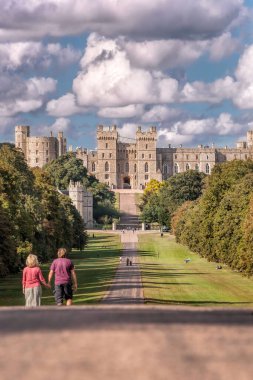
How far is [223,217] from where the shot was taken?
58.6 metres

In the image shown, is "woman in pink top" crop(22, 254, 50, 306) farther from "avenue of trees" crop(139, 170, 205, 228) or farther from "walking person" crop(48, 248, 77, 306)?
"avenue of trees" crop(139, 170, 205, 228)

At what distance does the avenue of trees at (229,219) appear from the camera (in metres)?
47.9

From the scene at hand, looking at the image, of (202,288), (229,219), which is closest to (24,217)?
(202,288)

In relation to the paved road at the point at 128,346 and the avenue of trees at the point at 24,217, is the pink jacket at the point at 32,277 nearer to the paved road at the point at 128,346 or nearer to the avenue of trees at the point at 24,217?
the paved road at the point at 128,346

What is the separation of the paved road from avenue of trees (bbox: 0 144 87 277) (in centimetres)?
3392

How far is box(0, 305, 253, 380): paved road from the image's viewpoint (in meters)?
3.46

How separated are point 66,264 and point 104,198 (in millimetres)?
154092

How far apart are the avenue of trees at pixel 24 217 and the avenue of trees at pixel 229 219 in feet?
38.4

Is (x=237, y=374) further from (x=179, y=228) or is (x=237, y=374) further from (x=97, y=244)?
(x=97, y=244)

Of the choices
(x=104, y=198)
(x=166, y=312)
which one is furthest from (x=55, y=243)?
(x=104, y=198)

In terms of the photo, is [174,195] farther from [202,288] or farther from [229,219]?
[202,288]

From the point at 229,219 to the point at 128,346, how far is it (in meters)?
53.5

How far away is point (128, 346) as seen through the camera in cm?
363

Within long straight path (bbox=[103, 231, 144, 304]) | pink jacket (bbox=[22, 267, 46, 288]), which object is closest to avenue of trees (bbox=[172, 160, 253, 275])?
long straight path (bbox=[103, 231, 144, 304])
